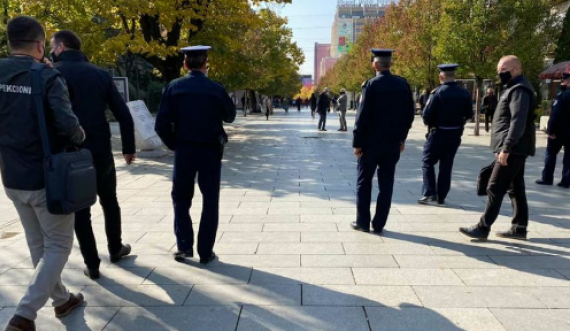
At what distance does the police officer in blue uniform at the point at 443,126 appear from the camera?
610 cm

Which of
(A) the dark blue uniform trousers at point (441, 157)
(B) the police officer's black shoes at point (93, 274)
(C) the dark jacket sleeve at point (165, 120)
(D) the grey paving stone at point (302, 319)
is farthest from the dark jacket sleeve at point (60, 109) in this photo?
(A) the dark blue uniform trousers at point (441, 157)

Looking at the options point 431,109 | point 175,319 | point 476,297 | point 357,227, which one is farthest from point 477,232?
point 175,319

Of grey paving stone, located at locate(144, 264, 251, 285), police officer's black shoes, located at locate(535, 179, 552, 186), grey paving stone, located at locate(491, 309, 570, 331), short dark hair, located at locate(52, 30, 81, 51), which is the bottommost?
grey paving stone, located at locate(144, 264, 251, 285)

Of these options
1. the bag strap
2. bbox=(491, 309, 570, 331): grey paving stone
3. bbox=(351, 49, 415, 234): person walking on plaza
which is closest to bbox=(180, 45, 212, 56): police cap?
the bag strap

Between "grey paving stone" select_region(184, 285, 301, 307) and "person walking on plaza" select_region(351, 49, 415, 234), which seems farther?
"person walking on plaza" select_region(351, 49, 415, 234)

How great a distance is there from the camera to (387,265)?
4039 millimetres

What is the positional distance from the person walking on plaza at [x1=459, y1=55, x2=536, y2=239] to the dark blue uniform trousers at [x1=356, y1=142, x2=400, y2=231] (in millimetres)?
861

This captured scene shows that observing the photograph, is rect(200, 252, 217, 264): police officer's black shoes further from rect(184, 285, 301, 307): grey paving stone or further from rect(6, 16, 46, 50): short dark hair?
rect(6, 16, 46, 50): short dark hair

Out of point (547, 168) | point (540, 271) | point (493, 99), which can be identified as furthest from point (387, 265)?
point (493, 99)

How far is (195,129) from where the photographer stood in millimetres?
3793

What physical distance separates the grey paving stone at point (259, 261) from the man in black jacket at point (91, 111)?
3.66 ft

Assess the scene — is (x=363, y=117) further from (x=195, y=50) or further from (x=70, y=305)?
(x=70, y=305)

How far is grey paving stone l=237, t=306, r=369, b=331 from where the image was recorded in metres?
2.96

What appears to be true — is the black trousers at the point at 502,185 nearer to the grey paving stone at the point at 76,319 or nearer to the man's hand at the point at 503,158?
the man's hand at the point at 503,158
